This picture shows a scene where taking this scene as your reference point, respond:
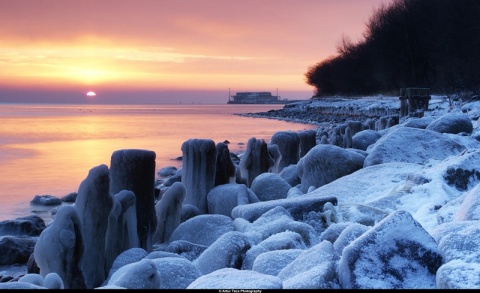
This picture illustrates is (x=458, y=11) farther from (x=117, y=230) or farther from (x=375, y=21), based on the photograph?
(x=117, y=230)

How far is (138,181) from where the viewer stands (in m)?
5.09

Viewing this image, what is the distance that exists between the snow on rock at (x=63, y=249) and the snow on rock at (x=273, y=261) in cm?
119

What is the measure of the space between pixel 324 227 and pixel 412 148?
3.01m

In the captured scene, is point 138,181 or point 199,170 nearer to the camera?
point 138,181

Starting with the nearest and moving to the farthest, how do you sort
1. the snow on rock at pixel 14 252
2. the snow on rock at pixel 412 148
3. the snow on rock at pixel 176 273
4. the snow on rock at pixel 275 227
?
the snow on rock at pixel 176 273
the snow on rock at pixel 275 227
the snow on rock at pixel 14 252
the snow on rock at pixel 412 148

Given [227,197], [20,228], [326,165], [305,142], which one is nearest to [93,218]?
[227,197]

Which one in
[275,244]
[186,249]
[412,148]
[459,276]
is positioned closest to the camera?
[459,276]

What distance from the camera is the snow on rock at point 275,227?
420 cm

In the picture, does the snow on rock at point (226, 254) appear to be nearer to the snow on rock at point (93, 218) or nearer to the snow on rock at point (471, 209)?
the snow on rock at point (93, 218)

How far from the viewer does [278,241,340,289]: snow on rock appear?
2.60 m

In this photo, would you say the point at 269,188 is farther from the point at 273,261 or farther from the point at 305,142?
the point at 305,142

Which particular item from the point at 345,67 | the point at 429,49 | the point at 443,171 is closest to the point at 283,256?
the point at 443,171

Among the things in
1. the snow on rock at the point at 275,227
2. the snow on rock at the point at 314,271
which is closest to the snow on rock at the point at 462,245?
the snow on rock at the point at 314,271

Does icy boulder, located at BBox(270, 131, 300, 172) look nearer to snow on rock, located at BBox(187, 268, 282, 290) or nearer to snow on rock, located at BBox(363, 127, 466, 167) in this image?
snow on rock, located at BBox(363, 127, 466, 167)
